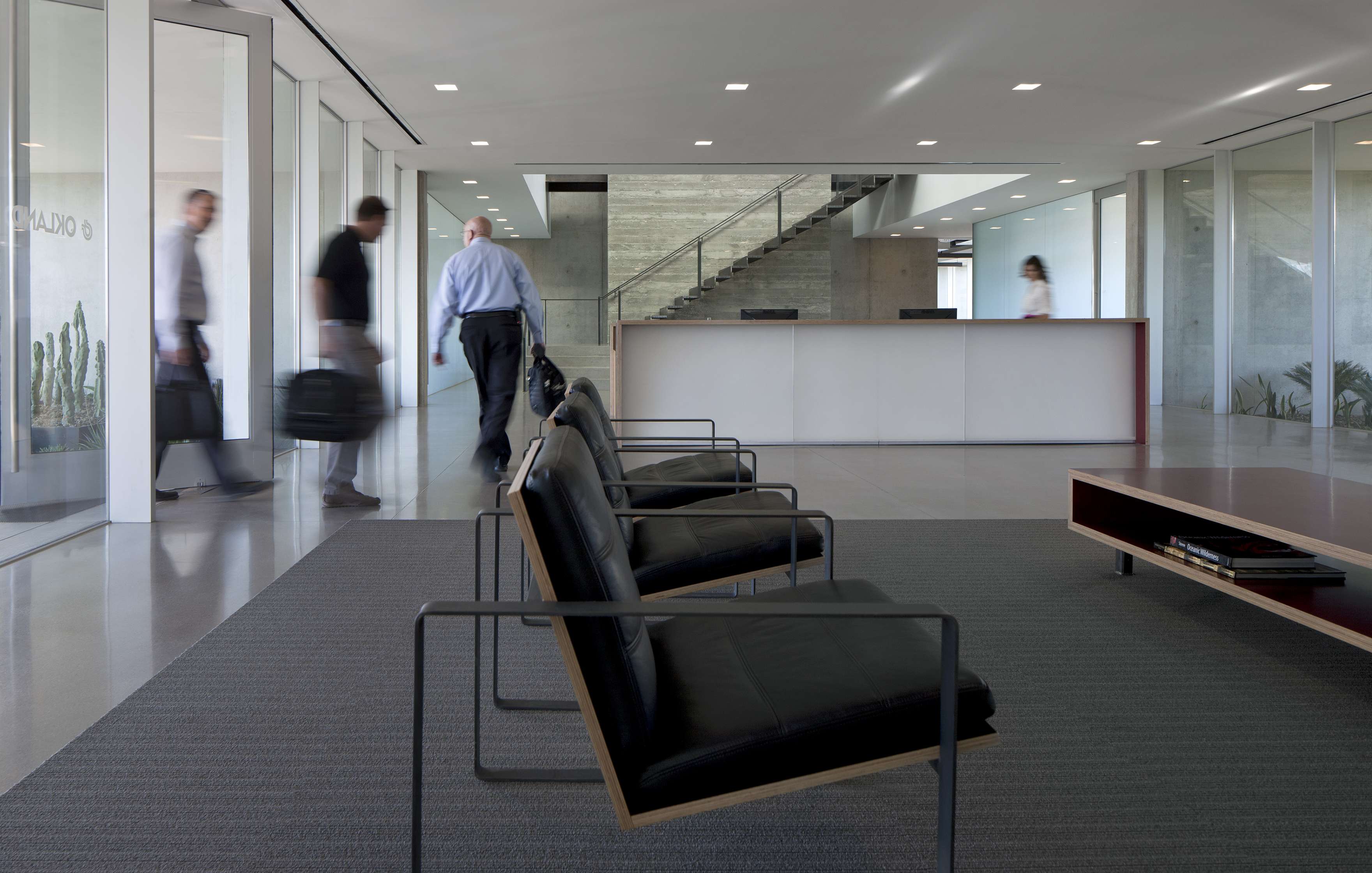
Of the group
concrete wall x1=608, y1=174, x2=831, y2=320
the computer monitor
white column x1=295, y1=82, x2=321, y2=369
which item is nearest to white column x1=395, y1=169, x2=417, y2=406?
white column x1=295, y1=82, x2=321, y2=369

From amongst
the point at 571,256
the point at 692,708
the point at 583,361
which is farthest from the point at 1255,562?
the point at 571,256

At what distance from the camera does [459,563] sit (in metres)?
3.66

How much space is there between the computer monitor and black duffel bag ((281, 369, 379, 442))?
3.63m

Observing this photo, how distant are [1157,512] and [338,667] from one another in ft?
9.57

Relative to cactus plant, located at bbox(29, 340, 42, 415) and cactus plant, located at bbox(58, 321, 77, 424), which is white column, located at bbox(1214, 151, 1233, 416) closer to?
cactus plant, located at bbox(58, 321, 77, 424)

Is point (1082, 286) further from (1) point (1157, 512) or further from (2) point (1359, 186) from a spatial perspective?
(1) point (1157, 512)

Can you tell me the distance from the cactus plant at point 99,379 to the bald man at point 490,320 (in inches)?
63.0

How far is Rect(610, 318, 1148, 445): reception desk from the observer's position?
7441 millimetres

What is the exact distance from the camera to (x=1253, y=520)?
2.72 metres

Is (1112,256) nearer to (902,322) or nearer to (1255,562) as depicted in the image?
(902,322)

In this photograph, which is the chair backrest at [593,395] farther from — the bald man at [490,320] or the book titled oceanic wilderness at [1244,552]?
the book titled oceanic wilderness at [1244,552]

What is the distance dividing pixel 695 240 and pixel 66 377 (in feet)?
39.4

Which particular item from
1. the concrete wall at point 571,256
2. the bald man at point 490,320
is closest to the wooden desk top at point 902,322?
the bald man at point 490,320

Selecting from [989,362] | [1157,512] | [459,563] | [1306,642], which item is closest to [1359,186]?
[989,362]
